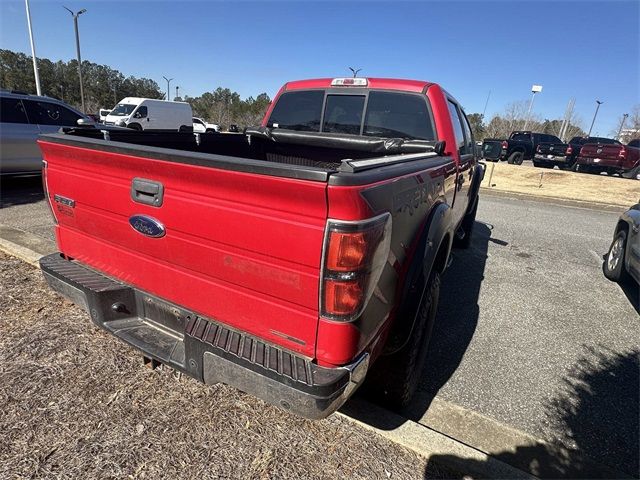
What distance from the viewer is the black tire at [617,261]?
4.78 metres

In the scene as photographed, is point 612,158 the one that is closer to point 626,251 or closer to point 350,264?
point 626,251

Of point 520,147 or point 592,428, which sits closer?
point 592,428

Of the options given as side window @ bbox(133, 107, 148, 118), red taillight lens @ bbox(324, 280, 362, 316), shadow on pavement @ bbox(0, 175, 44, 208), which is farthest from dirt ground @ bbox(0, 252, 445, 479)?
side window @ bbox(133, 107, 148, 118)

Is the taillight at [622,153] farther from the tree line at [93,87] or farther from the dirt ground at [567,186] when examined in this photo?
the tree line at [93,87]

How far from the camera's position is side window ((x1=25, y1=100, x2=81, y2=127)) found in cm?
699

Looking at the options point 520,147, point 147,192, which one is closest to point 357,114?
point 147,192

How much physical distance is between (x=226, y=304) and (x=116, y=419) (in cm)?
105

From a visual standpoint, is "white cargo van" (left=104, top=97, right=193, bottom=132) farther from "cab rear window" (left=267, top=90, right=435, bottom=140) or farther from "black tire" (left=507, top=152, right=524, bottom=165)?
"cab rear window" (left=267, top=90, right=435, bottom=140)

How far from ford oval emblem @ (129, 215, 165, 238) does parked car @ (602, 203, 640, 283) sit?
4.74m

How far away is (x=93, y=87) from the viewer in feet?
196

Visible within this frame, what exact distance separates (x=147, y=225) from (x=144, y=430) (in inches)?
45.0

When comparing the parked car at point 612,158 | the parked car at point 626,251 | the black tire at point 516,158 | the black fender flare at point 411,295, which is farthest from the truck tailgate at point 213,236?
the black tire at point 516,158

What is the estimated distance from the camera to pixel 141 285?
6.90ft

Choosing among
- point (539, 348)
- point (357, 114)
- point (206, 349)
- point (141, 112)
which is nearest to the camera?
point (206, 349)
